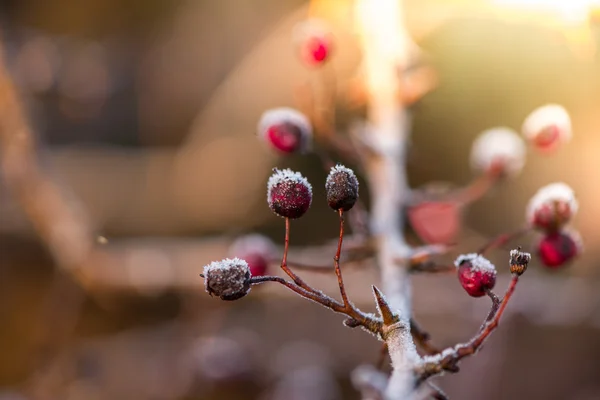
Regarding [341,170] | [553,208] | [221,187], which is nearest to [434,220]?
[553,208]

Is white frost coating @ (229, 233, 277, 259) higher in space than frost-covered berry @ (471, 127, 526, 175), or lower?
lower

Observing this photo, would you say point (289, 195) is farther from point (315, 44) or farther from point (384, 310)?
point (315, 44)

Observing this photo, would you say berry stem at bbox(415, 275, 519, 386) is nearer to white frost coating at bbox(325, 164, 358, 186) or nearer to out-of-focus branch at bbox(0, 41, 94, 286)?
white frost coating at bbox(325, 164, 358, 186)

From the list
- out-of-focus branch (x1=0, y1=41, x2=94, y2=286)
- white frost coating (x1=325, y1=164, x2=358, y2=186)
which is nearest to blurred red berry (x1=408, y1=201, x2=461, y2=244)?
Result: white frost coating (x1=325, y1=164, x2=358, y2=186)

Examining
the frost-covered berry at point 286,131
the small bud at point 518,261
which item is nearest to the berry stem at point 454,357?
the small bud at point 518,261

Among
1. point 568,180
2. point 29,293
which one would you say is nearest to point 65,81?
point 29,293

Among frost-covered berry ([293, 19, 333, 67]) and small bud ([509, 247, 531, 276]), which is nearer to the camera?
small bud ([509, 247, 531, 276])

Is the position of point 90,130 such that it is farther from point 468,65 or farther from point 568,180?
point 568,180
